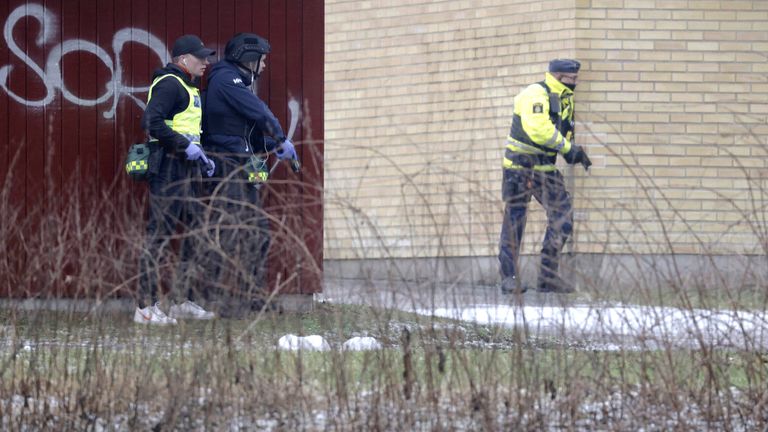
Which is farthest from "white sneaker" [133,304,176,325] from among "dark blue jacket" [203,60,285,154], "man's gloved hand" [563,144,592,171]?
"man's gloved hand" [563,144,592,171]

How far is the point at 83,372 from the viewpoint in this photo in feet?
20.4

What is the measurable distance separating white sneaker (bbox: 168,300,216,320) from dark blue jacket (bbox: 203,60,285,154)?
3.23 metres

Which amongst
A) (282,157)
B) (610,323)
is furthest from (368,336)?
(282,157)

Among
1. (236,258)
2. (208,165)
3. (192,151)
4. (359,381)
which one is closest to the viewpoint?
→ (236,258)

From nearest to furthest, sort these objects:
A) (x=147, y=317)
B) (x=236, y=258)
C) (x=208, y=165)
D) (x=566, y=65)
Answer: (x=236, y=258) → (x=147, y=317) → (x=208, y=165) → (x=566, y=65)

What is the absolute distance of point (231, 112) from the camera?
386 inches

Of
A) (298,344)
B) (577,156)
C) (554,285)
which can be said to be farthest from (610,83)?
(298,344)

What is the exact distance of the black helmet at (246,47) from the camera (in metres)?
9.73

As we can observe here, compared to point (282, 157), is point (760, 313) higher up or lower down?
lower down

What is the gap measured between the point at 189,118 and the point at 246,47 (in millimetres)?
585

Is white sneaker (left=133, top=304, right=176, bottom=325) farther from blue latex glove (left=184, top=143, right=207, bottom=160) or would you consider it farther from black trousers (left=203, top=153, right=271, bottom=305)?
blue latex glove (left=184, top=143, right=207, bottom=160)

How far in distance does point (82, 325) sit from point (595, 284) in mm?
2182

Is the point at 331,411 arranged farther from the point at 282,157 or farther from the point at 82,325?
the point at 282,157

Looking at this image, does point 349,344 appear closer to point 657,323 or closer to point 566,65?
point 657,323
